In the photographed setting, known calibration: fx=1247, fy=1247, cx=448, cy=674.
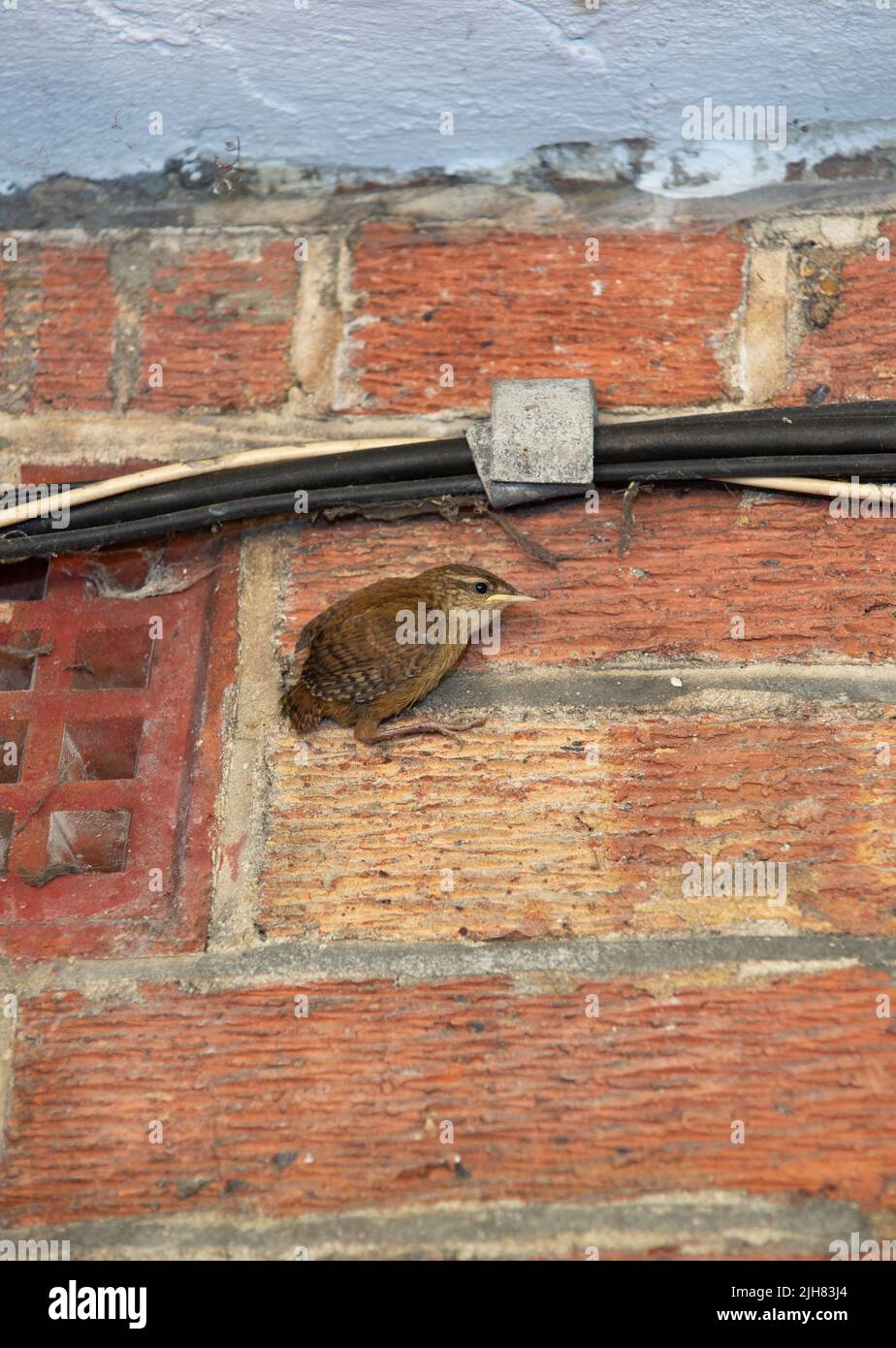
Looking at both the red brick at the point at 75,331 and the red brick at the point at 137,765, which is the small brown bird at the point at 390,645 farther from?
the red brick at the point at 75,331

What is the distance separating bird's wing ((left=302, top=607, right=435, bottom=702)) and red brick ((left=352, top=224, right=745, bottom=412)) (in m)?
0.51

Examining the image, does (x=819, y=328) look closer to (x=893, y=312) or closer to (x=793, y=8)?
(x=893, y=312)

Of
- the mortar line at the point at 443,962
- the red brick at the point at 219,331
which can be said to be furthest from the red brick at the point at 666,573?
the mortar line at the point at 443,962

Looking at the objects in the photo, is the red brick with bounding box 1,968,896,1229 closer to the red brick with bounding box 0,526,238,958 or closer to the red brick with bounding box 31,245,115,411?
the red brick with bounding box 0,526,238,958

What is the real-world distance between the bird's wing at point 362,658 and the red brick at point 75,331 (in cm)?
76

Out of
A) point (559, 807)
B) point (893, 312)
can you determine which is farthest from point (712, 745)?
point (893, 312)

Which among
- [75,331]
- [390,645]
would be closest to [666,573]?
[390,645]

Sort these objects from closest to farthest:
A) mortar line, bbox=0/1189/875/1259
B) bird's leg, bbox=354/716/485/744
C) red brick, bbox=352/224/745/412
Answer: mortar line, bbox=0/1189/875/1259 → bird's leg, bbox=354/716/485/744 → red brick, bbox=352/224/745/412

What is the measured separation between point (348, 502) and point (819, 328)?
0.99m

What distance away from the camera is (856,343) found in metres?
2.45

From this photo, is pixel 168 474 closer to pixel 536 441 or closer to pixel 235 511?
pixel 235 511

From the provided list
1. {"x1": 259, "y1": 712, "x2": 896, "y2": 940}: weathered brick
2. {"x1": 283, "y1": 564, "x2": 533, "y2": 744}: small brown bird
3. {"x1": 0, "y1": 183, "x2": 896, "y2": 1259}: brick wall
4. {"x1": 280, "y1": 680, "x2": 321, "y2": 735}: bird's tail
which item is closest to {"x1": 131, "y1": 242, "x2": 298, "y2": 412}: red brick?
{"x1": 0, "y1": 183, "x2": 896, "y2": 1259}: brick wall

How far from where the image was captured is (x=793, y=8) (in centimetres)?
220

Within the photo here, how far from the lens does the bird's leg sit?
7.02 feet
